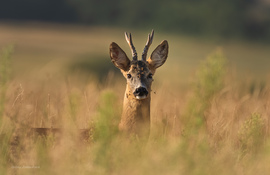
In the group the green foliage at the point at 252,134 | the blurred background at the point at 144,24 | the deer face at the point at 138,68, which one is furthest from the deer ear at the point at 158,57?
the blurred background at the point at 144,24

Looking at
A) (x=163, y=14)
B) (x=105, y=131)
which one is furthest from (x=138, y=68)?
(x=163, y=14)

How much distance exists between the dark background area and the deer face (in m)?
39.7

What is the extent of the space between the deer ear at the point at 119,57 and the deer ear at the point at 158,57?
0.28m

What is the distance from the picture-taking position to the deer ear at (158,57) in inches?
280

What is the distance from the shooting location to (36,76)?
13664mm

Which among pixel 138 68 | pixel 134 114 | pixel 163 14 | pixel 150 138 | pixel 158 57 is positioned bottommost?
pixel 150 138

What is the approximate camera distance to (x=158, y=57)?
7.19 m

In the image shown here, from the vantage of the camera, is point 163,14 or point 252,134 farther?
point 163,14

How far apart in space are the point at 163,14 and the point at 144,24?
164 cm

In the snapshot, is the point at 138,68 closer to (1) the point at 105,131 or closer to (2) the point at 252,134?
(2) the point at 252,134

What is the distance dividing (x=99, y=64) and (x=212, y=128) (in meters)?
16.3

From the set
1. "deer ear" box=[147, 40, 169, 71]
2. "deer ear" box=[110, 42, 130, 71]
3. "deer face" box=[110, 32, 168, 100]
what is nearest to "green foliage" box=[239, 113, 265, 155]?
"deer face" box=[110, 32, 168, 100]

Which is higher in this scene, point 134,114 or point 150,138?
point 134,114

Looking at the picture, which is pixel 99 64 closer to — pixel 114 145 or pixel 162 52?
pixel 162 52
